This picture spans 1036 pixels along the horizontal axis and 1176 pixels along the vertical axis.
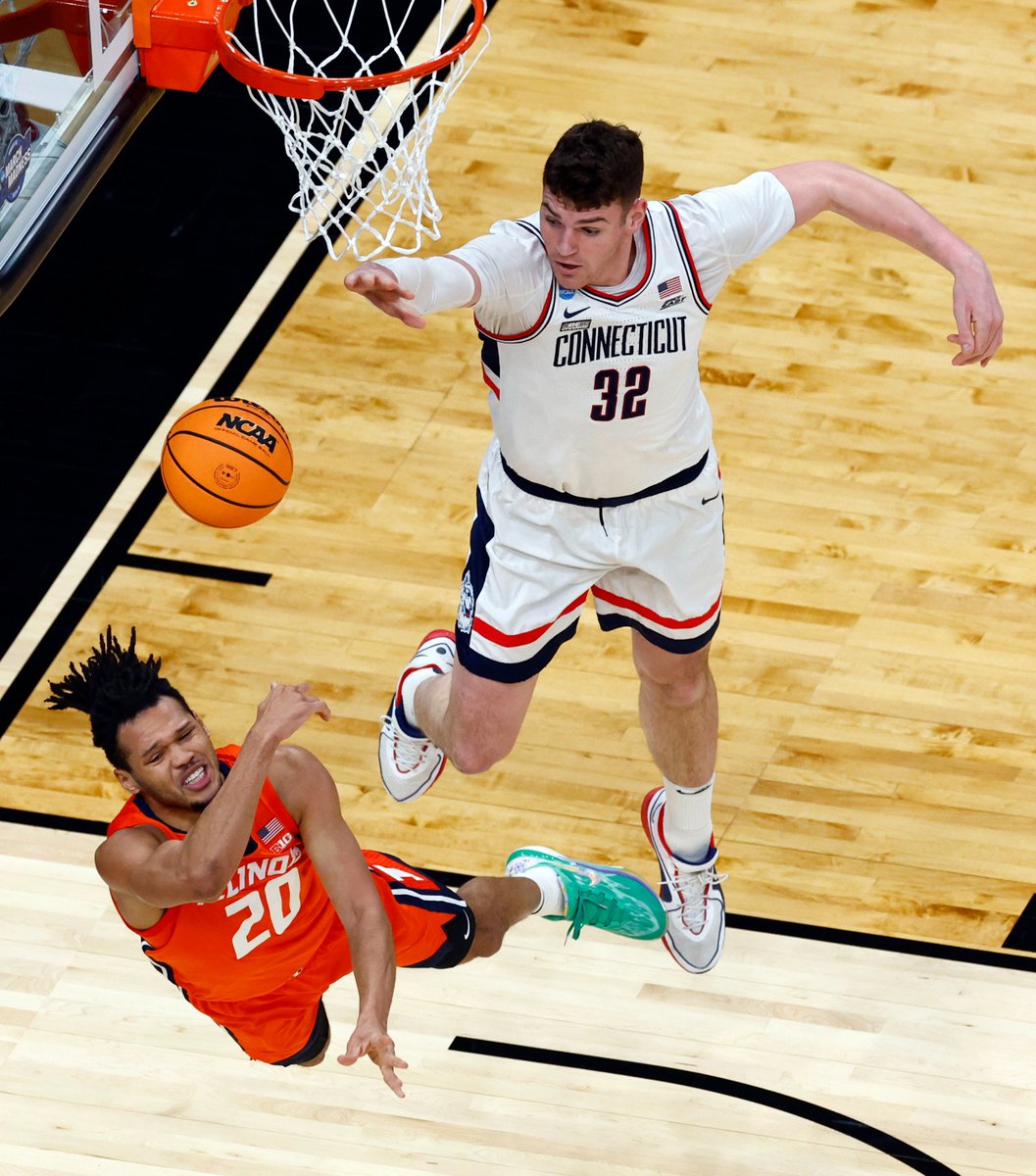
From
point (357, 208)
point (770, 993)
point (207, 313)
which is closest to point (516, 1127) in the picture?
point (770, 993)

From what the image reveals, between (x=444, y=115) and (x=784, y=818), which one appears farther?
(x=444, y=115)

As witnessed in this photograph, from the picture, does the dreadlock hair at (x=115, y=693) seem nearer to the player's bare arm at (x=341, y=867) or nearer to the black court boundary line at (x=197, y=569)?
the player's bare arm at (x=341, y=867)

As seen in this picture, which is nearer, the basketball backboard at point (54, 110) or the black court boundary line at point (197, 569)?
the basketball backboard at point (54, 110)

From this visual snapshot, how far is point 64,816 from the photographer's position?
599 centimetres

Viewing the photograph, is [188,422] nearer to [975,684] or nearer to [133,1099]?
[133,1099]

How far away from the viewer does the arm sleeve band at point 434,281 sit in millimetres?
4270

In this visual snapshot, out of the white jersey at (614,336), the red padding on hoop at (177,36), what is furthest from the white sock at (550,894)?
the red padding on hoop at (177,36)

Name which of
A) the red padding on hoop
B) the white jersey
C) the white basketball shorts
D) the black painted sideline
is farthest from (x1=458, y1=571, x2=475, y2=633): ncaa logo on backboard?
→ the red padding on hoop

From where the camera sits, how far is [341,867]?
15.2ft

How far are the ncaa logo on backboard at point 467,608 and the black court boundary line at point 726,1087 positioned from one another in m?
1.11

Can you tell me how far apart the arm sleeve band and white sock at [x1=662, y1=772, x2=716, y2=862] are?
1.58 meters

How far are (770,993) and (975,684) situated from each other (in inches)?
54.4

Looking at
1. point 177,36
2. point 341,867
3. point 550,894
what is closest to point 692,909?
point 550,894

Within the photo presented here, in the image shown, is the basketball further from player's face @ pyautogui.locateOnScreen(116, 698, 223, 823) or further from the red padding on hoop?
the red padding on hoop
